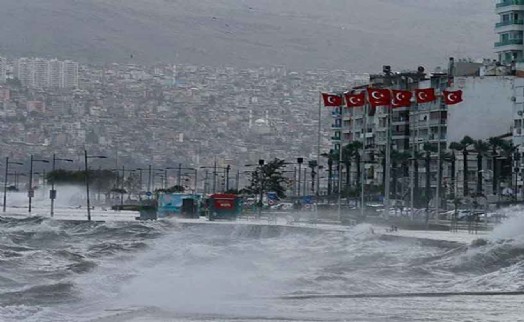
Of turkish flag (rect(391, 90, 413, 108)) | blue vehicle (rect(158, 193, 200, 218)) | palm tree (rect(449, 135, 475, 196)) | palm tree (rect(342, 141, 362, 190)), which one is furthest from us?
palm tree (rect(342, 141, 362, 190))

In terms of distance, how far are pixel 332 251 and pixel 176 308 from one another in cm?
2395

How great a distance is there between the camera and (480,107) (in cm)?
11094

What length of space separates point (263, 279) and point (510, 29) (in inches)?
3623

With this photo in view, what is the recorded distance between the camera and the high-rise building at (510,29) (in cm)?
12450

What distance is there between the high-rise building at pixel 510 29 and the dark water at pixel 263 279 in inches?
2540

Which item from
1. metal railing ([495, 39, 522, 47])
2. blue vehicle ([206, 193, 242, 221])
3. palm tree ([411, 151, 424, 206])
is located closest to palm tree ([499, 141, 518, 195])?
palm tree ([411, 151, 424, 206])

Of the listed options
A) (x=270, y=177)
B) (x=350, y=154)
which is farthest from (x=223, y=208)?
(x=270, y=177)

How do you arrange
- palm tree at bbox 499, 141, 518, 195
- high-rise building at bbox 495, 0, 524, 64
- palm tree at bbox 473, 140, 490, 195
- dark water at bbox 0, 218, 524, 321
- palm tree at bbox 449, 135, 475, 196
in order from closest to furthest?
dark water at bbox 0, 218, 524, 321, palm tree at bbox 499, 141, 518, 195, palm tree at bbox 473, 140, 490, 195, palm tree at bbox 449, 135, 475, 196, high-rise building at bbox 495, 0, 524, 64

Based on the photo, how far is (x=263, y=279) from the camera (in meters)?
36.8

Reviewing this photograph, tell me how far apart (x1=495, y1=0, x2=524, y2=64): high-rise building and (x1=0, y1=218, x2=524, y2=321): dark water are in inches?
2540

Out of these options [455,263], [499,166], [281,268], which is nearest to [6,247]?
[281,268]

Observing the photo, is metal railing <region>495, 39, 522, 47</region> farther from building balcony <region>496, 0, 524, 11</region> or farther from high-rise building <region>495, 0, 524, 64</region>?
building balcony <region>496, 0, 524, 11</region>

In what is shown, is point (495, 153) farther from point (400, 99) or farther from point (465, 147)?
point (400, 99)

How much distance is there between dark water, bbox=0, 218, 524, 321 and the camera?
27703 mm
